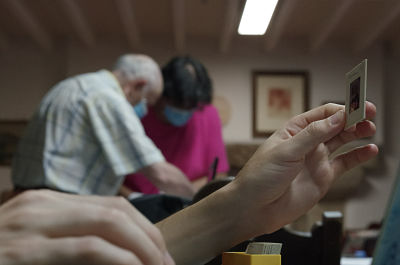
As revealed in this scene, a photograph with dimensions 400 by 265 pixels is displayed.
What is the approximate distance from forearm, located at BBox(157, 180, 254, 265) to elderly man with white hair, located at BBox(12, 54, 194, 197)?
1.15m

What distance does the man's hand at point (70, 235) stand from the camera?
0.90ft

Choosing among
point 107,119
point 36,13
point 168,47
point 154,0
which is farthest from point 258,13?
point 168,47

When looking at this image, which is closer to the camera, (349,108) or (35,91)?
(349,108)

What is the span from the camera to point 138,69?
2.21 meters

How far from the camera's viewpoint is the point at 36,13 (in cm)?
484

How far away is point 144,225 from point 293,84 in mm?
5235

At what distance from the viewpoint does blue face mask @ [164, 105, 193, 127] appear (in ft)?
8.00

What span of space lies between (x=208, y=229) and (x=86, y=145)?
4.07 ft

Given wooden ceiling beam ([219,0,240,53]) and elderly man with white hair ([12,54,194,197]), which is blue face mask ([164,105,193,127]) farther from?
wooden ceiling beam ([219,0,240,53])

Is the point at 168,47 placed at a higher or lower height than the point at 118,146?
higher

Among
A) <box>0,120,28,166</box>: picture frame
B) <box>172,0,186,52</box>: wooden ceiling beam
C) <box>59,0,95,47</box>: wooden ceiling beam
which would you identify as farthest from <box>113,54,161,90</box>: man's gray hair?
<box>0,120,28,166</box>: picture frame

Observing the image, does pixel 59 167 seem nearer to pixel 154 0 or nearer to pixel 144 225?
pixel 144 225

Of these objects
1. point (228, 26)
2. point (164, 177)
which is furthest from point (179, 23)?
point (164, 177)

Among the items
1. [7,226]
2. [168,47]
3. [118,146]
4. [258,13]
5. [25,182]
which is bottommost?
[25,182]
